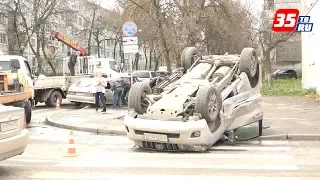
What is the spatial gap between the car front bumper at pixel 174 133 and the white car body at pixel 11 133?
8.21 feet

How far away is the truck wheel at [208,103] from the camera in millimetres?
8555

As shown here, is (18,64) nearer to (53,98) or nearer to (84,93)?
(84,93)

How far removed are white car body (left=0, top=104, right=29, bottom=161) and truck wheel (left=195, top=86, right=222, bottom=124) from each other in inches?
132

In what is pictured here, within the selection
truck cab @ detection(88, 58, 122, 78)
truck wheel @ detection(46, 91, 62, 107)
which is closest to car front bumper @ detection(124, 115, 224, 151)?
truck wheel @ detection(46, 91, 62, 107)

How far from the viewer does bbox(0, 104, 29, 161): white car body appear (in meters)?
6.25

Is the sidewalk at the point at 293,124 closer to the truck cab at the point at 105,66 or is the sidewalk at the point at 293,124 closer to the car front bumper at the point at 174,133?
the car front bumper at the point at 174,133

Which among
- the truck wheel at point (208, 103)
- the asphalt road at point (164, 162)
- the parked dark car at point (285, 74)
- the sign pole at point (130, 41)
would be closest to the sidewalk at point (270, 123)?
the asphalt road at point (164, 162)

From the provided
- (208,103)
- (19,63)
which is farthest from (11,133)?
(19,63)

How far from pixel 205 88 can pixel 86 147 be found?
3.01 m

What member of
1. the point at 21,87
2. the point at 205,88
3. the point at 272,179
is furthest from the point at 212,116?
the point at 21,87

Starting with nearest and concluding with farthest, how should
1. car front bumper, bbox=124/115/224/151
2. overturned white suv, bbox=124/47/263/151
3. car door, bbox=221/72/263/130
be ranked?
car front bumper, bbox=124/115/224/151 → overturned white suv, bbox=124/47/263/151 → car door, bbox=221/72/263/130

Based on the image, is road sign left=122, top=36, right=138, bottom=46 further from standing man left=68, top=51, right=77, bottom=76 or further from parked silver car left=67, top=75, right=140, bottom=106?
standing man left=68, top=51, right=77, bottom=76

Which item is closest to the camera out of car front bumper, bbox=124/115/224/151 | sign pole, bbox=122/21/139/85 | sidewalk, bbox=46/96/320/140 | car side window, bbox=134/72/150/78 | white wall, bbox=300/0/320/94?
car front bumper, bbox=124/115/224/151

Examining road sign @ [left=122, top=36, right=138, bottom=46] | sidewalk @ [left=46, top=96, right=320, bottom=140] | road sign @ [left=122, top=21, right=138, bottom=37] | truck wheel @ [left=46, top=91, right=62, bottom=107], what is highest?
road sign @ [left=122, top=21, right=138, bottom=37]
